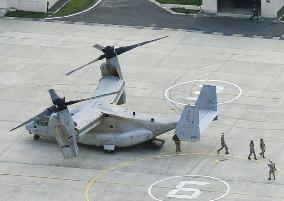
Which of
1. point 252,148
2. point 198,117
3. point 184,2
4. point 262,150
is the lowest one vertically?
point 262,150

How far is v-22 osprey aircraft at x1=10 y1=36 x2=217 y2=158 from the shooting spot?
82.0m

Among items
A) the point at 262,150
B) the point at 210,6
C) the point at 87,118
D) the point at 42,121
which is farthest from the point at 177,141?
the point at 210,6

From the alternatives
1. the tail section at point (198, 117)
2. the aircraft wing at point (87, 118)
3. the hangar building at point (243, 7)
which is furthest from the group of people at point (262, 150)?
the hangar building at point (243, 7)

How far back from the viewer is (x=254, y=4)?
11744 centimetres

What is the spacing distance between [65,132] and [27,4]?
41559mm

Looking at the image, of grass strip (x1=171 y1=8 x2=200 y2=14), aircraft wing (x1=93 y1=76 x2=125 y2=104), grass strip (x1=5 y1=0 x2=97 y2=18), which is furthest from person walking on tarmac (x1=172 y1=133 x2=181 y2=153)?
grass strip (x1=5 y1=0 x2=97 y2=18)

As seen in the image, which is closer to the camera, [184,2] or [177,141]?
[177,141]

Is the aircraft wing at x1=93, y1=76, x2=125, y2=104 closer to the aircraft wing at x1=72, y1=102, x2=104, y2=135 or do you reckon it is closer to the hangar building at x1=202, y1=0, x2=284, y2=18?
the aircraft wing at x1=72, y1=102, x2=104, y2=135

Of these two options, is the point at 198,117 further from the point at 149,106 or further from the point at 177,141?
the point at 149,106

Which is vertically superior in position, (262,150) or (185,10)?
(185,10)

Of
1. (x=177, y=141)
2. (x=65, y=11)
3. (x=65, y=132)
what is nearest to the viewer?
(x=65, y=132)

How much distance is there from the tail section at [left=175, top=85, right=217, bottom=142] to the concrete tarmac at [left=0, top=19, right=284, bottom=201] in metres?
1.94

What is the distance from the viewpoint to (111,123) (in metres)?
86.3

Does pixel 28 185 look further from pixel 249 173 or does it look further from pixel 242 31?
pixel 242 31
